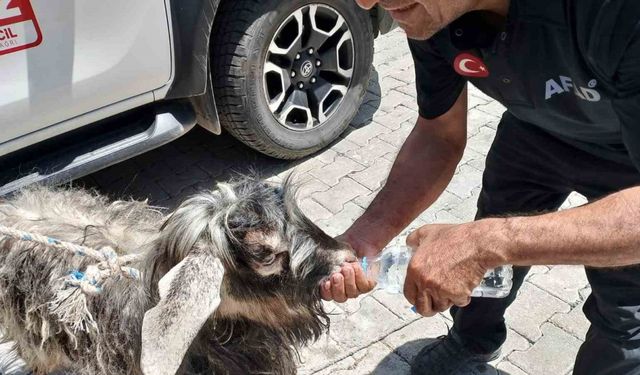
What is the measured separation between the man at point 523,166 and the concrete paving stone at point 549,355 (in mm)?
197

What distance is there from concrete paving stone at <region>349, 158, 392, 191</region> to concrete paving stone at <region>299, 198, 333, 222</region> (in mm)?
391

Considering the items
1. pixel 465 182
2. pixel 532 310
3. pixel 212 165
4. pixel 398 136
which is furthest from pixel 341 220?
pixel 532 310

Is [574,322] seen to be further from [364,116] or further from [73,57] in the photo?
[73,57]

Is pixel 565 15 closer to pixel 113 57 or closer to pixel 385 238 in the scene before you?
pixel 385 238

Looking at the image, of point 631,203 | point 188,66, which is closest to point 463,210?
point 188,66

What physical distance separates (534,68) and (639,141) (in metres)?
0.49

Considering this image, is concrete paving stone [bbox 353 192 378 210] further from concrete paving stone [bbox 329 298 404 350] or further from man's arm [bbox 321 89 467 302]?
man's arm [bbox 321 89 467 302]

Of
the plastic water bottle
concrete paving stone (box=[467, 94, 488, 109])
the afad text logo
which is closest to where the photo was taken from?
the afad text logo

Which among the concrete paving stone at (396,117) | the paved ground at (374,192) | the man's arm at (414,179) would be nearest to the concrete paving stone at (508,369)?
the paved ground at (374,192)

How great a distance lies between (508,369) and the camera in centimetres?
335

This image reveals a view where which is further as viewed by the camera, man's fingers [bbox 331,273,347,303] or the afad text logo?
man's fingers [bbox 331,273,347,303]

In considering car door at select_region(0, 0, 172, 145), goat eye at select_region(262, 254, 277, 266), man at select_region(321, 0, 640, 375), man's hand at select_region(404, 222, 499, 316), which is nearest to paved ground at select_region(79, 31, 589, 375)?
man at select_region(321, 0, 640, 375)

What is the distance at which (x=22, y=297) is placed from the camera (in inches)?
103

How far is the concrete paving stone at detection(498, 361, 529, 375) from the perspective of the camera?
10.9 ft
